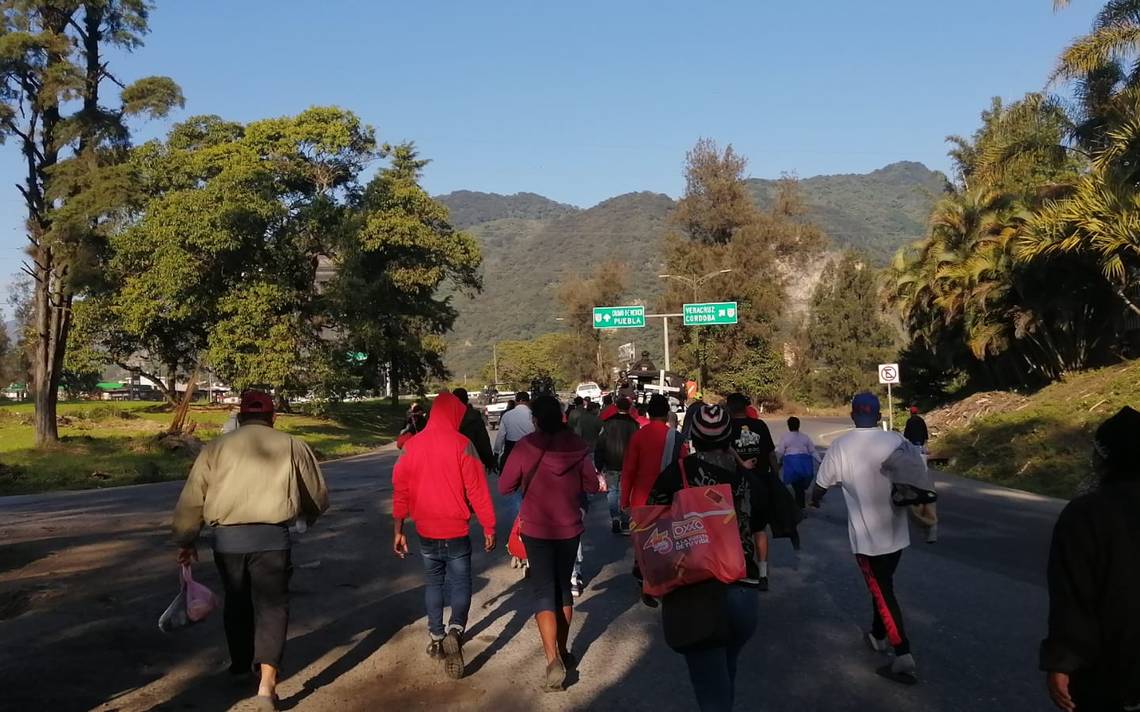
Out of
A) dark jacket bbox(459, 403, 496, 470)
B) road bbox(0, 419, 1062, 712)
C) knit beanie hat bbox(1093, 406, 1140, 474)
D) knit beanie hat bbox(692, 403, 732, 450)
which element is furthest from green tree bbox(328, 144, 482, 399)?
knit beanie hat bbox(1093, 406, 1140, 474)

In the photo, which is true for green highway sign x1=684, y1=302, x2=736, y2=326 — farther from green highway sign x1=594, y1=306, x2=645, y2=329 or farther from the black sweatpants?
the black sweatpants

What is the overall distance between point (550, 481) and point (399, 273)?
140 ft

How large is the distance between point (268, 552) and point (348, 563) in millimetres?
5405

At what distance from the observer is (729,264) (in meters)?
69.6

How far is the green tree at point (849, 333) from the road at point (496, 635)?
185 feet

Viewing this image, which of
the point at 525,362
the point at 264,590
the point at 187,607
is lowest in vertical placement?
the point at 187,607

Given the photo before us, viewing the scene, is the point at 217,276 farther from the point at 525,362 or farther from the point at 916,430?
the point at 525,362

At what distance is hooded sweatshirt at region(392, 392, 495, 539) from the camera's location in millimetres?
6758

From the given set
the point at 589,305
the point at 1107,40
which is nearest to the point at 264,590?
the point at 1107,40

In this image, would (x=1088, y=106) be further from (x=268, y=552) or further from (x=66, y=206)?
(x=66, y=206)

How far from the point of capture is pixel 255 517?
5781 millimetres

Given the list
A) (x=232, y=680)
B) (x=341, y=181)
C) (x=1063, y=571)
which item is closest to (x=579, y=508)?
(x=232, y=680)

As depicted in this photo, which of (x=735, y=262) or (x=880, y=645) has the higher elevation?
(x=735, y=262)

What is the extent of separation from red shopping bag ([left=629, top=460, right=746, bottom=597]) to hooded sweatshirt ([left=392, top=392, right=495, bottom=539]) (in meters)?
2.56
